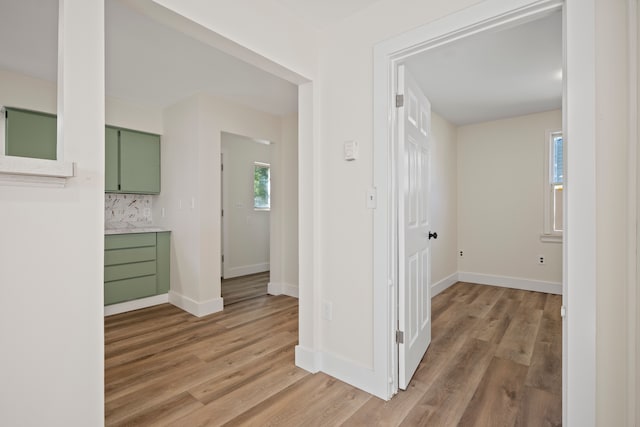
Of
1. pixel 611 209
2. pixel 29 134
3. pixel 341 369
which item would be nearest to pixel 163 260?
Answer: pixel 29 134

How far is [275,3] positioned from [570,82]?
5.46 ft

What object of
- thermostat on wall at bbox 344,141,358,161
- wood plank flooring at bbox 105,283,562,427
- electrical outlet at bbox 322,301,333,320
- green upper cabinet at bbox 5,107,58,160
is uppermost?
green upper cabinet at bbox 5,107,58,160

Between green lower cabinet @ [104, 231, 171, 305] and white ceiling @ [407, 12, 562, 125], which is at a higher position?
white ceiling @ [407, 12, 562, 125]

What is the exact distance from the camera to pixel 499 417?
1713 mm

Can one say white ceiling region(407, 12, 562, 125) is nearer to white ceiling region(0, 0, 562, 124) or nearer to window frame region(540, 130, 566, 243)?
white ceiling region(0, 0, 562, 124)

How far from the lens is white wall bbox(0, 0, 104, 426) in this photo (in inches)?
42.3

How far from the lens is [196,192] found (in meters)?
3.39

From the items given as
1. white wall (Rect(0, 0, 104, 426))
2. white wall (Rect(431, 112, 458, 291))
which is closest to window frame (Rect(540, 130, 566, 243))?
white wall (Rect(431, 112, 458, 291))

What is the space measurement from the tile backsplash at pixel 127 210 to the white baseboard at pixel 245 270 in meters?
1.67

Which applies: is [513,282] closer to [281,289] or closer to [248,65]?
[281,289]

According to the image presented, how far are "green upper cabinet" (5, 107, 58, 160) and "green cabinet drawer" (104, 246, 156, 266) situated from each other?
1139 millimetres

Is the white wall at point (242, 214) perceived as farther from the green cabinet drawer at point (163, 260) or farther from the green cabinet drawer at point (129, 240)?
the green cabinet drawer at point (129, 240)

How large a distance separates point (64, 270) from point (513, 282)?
5157 millimetres

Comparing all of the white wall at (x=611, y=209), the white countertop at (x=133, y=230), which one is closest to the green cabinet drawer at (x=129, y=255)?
the white countertop at (x=133, y=230)
